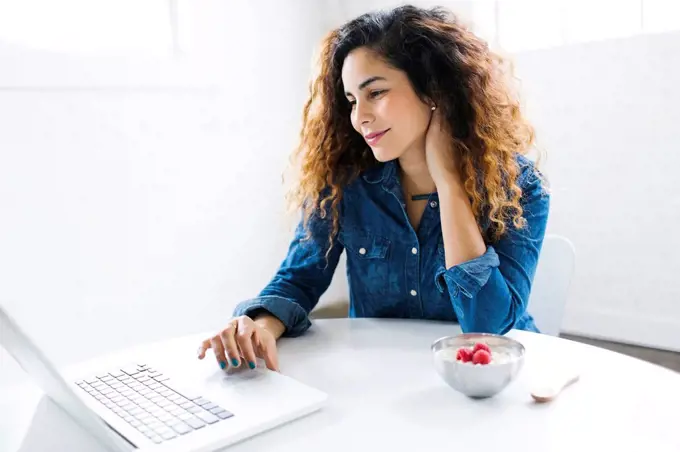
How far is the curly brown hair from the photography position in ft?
4.42

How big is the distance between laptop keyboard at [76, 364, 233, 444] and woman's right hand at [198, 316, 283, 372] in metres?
0.09

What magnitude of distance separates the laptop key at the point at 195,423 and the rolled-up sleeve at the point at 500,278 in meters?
0.54

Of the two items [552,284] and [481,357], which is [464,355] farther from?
[552,284]

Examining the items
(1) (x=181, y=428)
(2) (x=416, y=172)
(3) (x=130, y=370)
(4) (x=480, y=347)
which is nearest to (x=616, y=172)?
(2) (x=416, y=172)

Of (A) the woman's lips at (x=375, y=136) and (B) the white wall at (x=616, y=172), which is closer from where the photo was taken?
(A) the woman's lips at (x=375, y=136)

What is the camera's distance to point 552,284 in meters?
1.49

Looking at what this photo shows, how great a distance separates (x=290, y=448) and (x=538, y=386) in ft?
1.13

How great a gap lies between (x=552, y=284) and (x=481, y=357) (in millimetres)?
657

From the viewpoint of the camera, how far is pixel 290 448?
791mm

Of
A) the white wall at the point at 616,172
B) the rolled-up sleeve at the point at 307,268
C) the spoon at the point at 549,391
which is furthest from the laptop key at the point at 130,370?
the white wall at the point at 616,172

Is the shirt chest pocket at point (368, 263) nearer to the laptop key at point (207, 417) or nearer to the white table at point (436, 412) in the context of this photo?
the white table at point (436, 412)

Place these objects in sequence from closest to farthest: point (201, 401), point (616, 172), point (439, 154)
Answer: point (201, 401) < point (439, 154) < point (616, 172)

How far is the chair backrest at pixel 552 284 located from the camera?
1480mm

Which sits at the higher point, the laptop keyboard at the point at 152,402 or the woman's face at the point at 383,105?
the woman's face at the point at 383,105
